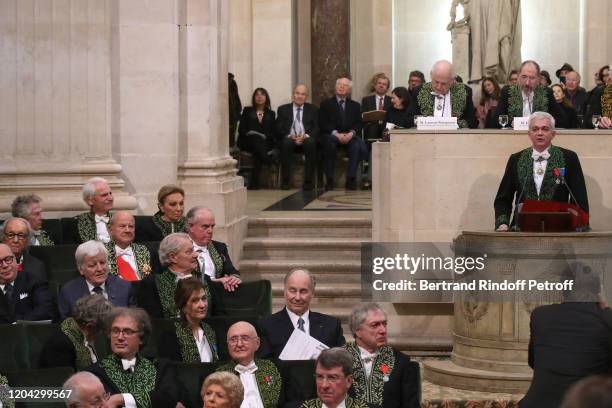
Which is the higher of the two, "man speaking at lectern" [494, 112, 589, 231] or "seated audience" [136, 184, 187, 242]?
"man speaking at lectern" [494, 112, 589, 231]

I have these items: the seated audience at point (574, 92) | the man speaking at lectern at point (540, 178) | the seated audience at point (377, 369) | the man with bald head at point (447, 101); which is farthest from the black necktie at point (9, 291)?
the seated audience at point (574, 92)

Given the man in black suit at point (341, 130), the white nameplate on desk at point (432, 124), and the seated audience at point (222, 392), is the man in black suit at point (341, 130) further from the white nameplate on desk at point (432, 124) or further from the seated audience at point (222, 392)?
the seated audience at point (222, 392)

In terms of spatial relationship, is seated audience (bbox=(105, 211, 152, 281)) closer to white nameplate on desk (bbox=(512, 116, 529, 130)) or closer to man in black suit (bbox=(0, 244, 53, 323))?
man in black suit (bbox=(0, 244, 53, 323))

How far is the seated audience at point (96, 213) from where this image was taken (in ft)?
31.0

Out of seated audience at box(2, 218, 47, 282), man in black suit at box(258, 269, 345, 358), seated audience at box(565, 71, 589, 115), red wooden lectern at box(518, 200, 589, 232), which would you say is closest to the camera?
man in black suit at box(258, 269, 345, 358)

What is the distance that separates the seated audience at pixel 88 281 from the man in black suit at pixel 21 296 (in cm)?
31

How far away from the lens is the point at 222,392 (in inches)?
233

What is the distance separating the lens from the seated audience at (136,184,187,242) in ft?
30.8

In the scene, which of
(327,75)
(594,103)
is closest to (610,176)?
(594,103)

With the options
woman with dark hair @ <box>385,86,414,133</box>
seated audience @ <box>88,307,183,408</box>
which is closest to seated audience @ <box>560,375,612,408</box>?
seated audience @ <box>88,307,183,408</box>

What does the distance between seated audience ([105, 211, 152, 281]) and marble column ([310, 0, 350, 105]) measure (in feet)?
30.8

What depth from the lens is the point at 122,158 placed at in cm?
1140

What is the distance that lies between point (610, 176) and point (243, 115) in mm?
7039

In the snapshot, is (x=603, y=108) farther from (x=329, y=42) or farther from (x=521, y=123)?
(x=329, y=42)
